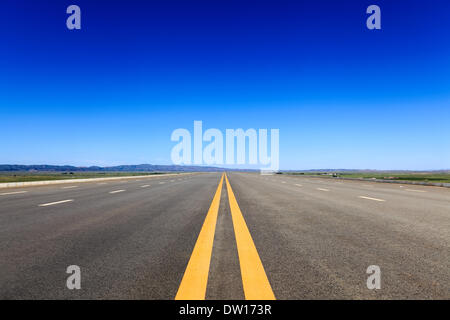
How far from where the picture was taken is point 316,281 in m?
3.25

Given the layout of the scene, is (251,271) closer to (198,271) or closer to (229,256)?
(198,271)

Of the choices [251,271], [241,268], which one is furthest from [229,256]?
[251,271]

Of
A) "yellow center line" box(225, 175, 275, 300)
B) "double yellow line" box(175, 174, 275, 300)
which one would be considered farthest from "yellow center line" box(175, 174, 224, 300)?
"yellow center line" box(225, 175, 275, 300)

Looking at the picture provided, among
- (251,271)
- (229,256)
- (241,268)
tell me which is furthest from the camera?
(229,256)

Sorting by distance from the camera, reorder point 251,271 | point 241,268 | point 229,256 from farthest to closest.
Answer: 1. point 229,256
2. point 241,268
3. point 251,271

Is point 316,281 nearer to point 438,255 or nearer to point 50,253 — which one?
point 438,255

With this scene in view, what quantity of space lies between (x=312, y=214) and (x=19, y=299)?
6.99 metres

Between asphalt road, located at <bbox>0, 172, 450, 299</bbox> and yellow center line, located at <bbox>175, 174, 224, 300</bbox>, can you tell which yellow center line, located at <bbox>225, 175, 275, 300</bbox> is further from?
yellow center line, located at <bbox>175, 174, 224, 300</bbox>

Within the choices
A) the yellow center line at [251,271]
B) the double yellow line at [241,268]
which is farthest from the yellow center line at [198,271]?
the yellow center line at [251,271]

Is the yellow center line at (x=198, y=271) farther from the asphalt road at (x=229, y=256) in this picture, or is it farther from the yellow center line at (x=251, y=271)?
the yellow center line at (x=251, y=271)

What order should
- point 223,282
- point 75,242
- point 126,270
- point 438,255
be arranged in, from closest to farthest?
1. point 223,282
2. point 126,270
3. point 438,255
4. point 75,242

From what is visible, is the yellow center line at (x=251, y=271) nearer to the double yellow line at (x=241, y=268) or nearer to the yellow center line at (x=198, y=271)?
the double yellow line at (x=241, y=268)

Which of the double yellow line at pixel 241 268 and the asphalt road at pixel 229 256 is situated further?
the asphalt road at pixel 229 256
